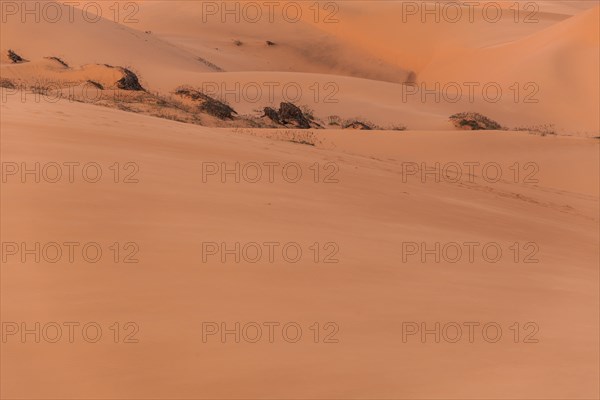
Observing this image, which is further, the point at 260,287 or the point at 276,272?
the point at 276,272

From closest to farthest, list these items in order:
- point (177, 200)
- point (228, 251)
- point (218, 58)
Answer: point (228, 251), point (177, 200), point (218, 58)

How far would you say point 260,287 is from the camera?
501 centimetres

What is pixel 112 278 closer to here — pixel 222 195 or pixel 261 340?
pixel 261 340

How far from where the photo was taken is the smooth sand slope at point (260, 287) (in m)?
3.95

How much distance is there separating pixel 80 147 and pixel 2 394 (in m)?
4.34

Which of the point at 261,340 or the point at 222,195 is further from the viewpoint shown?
the point at 222,195

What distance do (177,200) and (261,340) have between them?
7.76ft

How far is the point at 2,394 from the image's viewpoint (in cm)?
353

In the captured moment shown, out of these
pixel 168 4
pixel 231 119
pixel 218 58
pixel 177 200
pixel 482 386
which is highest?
pixel 168 4

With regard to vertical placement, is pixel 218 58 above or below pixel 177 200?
above

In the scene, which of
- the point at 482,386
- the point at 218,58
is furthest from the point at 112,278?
the point at 218,58

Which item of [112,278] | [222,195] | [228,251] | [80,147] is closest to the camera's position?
[112,278]

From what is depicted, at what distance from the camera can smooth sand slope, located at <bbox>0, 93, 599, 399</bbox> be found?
3.95m

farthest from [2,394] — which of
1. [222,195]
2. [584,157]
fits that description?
[584,157]
